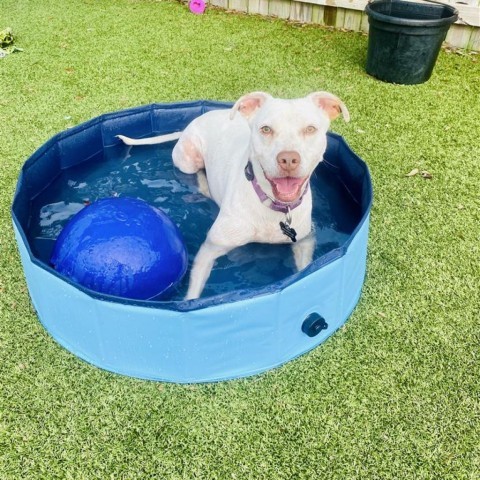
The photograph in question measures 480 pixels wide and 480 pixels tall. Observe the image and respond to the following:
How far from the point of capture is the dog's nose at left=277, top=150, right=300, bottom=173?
3.11 metres

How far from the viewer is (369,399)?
312cm

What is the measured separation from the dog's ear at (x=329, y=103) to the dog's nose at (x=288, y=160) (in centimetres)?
59

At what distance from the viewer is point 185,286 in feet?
12.7

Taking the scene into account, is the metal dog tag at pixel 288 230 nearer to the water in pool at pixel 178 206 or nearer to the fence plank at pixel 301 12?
the water in pool at pixel 178 206

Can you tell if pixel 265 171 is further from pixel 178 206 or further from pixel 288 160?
pixel 178 206

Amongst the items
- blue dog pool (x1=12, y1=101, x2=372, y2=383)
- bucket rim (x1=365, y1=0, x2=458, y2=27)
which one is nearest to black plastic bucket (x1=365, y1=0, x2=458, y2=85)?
bucket rim (x1=365, y1=0, x2=458, y2=27)

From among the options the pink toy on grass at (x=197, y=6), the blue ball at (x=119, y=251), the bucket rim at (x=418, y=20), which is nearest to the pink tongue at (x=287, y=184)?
the blue ball at (x=119, y=251)

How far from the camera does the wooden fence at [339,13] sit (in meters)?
7.42

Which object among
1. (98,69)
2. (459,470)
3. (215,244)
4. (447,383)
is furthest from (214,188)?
(98,69)

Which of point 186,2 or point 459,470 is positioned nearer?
point 459,470

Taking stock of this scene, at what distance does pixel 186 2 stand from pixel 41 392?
816 centimetres

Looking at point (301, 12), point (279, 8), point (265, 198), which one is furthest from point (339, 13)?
point (265, 198)

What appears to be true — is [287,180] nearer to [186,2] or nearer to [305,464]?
[305,464]

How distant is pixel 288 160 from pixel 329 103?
0.73 m
